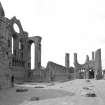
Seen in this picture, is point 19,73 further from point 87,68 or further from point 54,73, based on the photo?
point 87,68

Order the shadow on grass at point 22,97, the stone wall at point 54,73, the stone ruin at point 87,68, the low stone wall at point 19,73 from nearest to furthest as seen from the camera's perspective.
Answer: the shadow on grass at point 22,97, the low stone wall at point 19,73, the stone wall at point 54,73, the stone ruin at point 87,68

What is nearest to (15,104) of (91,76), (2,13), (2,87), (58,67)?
(2,87)

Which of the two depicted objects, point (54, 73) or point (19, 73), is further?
point (19, 73)

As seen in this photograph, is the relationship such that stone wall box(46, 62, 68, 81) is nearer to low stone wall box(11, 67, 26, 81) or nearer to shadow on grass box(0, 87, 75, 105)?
Result: low stone wall box(11, 67, 26, 81)

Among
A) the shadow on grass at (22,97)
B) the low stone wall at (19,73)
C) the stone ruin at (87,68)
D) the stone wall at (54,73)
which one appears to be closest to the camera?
the shadow on grass at (22,97)

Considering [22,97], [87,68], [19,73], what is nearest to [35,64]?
[19,73]

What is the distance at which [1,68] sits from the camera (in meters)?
18.7

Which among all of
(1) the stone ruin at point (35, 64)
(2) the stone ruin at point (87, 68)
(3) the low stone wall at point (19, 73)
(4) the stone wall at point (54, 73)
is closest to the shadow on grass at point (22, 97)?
(1) the stone ruin at point (35, 64)

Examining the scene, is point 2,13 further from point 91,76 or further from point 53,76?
point 91,76

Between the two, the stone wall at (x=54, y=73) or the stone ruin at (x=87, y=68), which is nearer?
the stone wall at (x=54, y=73)

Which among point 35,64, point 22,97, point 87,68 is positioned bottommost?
point 22,97

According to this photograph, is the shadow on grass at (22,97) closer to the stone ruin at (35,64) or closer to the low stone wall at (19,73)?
the stone ruin at (35,64)

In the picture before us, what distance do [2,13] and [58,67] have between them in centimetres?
2612

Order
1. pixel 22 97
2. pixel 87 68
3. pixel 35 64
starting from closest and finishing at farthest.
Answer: pixel 22 97, pixel 35 64, pixel 87 68
